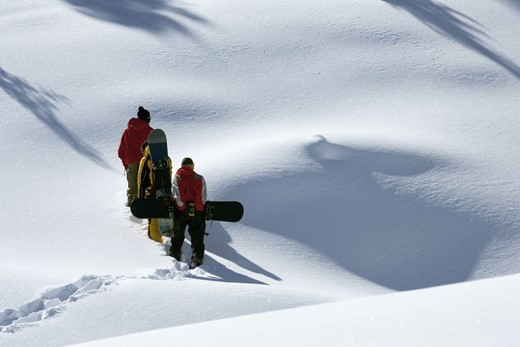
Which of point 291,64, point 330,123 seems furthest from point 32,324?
point 291,64

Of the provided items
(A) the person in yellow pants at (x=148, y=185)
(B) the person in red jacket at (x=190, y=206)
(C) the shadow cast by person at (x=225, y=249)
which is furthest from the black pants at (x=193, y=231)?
(A) the person in yellow pants at (x=148, y=185)

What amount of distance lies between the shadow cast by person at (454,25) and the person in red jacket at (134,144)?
9.27 metres

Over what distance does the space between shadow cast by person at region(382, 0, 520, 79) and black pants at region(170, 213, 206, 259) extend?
33.1 ft

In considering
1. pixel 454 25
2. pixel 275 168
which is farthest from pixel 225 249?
pixel 454 25

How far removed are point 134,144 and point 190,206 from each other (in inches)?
83.6

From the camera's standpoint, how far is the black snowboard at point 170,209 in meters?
10.4

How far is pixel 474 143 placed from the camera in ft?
47.3

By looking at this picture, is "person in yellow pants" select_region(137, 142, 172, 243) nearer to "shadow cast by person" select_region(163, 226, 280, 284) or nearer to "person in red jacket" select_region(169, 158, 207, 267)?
"shadow cast by person" select_region(163, 226, 280, 284)

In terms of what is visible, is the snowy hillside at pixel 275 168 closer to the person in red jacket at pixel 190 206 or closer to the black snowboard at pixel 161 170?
the person in red jacket at pixel 190 206

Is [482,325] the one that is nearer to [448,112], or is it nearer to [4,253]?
[4,253]

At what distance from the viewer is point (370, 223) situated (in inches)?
470

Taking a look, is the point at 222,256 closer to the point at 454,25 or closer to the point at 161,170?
the point at 161,170

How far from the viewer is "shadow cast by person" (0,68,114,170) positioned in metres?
14.8

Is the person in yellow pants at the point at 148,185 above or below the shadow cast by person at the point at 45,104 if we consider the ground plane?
below
